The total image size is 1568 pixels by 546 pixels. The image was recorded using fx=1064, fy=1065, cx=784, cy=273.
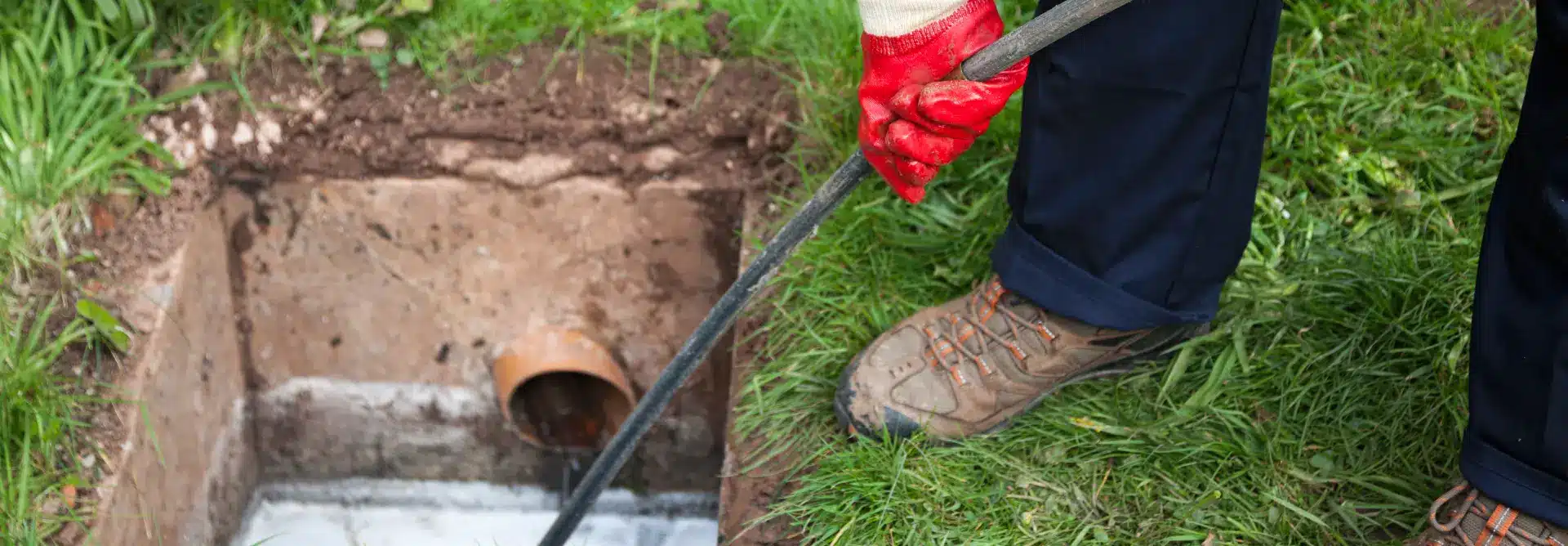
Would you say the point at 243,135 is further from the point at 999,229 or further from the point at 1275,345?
the point at 1275,345

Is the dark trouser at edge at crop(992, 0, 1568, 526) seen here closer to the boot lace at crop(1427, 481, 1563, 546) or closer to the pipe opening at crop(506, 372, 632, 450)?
the boot lace at crop(1427, 481, 1563, 546)

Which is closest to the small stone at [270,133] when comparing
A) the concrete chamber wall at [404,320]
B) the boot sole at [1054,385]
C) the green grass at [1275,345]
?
the concrete chamber wall at [404,320]

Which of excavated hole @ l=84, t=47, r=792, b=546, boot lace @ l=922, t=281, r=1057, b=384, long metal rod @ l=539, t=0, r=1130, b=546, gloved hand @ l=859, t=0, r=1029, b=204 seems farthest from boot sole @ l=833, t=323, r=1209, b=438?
excavated hole @ l=84, t=47, r=792, b=546

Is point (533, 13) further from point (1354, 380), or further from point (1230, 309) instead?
point (1354, 380)

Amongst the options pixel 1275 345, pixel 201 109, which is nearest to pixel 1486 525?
pixel 1275 345

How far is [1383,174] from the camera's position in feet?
6.31

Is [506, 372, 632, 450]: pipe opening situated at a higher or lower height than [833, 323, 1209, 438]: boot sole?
lower

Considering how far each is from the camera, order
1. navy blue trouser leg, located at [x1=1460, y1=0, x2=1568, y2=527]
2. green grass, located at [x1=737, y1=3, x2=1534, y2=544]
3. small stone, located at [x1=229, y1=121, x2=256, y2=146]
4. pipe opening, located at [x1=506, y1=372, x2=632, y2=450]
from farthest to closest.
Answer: pipe opening, located at [x1=506, y1=372, x2=632, y2=450]
small stone, located at [x1=229, y1=121, x2=256, y2=146]
green grass, located at [x1=737, y1=3, x2=1534, y2=544]
navy blue trouser leg, located at [x1=1460, y1=0, x2=1568, y2=527]

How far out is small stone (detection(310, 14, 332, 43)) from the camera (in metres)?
2.30

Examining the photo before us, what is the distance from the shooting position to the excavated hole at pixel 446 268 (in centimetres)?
226

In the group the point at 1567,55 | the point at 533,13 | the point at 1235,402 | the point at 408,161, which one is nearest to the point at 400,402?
the point at 408,161

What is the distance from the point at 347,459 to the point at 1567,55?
2.55m

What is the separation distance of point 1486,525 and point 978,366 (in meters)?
0.69

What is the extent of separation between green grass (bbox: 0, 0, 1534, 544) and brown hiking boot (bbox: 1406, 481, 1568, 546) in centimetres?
16
